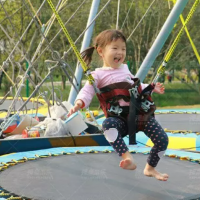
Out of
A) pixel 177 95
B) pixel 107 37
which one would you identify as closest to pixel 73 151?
pixel 107 37

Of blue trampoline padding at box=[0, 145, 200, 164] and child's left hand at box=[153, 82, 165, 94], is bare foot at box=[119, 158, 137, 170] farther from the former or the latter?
blue trampoline padding at box=[0, 145, 200, 164]

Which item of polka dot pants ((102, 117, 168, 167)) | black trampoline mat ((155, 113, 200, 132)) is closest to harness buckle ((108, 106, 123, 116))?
polka dot pants ((102, 117, 168, 167))

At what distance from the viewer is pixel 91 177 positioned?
2172 millimetres

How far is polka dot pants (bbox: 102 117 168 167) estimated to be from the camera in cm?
184

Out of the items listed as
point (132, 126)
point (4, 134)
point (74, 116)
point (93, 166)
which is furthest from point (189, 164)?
point (4, 134)

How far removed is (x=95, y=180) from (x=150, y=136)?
1.29 ft

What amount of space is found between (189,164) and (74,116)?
97 centimetres

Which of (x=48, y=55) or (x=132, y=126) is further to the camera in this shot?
(x=48, y=55)

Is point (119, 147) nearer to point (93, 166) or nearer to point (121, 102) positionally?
point (121, 102)

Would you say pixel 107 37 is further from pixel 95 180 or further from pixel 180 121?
pixel 180 121

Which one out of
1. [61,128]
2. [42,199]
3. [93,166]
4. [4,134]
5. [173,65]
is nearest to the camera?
[42,199]

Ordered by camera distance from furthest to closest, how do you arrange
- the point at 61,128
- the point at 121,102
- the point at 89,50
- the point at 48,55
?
the point at 48,55 < the point at 61,128 < the point at 89,50 < the point at 121,102

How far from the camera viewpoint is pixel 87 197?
1812mm

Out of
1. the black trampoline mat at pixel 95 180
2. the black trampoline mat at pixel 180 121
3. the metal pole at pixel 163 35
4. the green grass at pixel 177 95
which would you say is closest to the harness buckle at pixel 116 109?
the black trampoline mat at pixel 95 180
